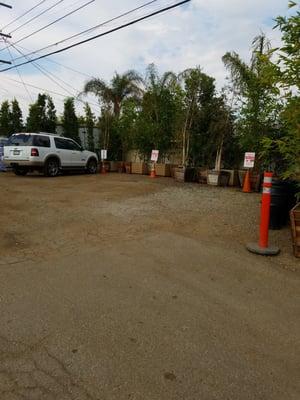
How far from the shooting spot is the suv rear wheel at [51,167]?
12891 mm

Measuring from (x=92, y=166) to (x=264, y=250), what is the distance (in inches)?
486

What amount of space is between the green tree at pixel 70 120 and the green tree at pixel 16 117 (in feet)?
9.95

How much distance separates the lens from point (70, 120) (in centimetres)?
1819

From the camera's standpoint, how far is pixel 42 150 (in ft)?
41.0

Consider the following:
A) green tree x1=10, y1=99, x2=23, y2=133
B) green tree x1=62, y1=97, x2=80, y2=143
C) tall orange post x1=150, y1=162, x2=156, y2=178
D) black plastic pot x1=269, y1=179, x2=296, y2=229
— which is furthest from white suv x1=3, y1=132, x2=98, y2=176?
black plastic pot x1=269, y1=179, x2=296, y2=229

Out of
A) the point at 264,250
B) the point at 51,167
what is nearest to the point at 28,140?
the point at 51,167

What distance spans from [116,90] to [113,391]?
1814 centimetres

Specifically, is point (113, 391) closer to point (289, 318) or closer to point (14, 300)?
point (14, 300)

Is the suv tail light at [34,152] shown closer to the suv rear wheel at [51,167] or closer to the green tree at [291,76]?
the suv rear wheel at [51,167]

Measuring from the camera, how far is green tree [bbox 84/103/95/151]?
18.1 meters

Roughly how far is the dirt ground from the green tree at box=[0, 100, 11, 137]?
1532 cm

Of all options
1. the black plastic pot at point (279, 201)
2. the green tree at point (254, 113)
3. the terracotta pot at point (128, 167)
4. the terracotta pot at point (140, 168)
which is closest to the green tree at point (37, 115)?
the terracotta pot at point (128, 167)

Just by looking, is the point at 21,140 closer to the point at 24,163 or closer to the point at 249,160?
the point at 24,163

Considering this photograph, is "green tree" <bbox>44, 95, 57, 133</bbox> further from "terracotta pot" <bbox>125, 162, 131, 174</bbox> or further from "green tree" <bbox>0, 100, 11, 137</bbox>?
"terracotta pot" <bbox>125, 162, 131, 174</bbox>
